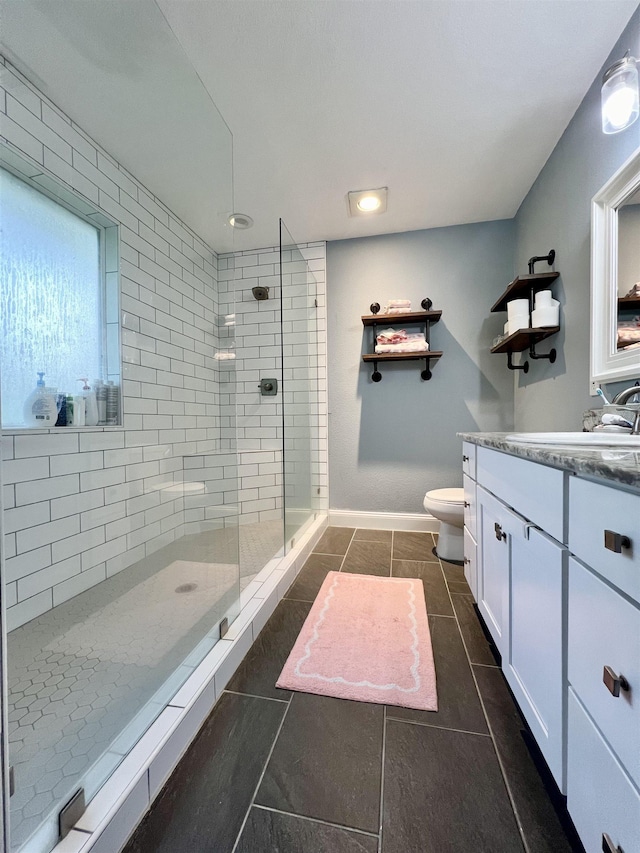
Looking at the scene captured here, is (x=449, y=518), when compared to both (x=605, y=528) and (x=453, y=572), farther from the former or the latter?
(x=605, y=528)

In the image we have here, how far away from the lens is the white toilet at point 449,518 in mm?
2029

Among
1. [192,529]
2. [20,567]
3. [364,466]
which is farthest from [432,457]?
[20,567]

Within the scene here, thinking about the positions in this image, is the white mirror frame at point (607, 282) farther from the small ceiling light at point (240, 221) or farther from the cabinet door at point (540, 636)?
the small ceiling light at point (240, 221)

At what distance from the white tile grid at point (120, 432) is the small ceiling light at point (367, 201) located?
3.68 ft

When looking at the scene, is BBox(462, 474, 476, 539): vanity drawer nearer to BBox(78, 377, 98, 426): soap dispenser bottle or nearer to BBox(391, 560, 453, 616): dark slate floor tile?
BBox(391, 560, 453, 616): dark slate floor tile

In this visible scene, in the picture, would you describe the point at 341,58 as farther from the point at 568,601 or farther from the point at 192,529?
the point at 192,529

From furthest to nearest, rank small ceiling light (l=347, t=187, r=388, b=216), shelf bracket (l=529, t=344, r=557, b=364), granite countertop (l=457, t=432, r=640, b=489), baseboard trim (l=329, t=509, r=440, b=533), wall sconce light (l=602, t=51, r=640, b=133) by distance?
1. baseboard trim (l=329, t=509, r=440, b=533)
2. small ceiling light (l=347, t=187, r=388, b=216)
3. shelf bracket (l=529, t=344, r=557, b=364)
4. wall sconce light (l=602, t=51, r=640, b=133)
5. granite countertop (l=457, t=432, r=640, b=489)

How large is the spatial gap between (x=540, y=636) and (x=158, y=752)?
99cm

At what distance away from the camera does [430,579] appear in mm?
1950

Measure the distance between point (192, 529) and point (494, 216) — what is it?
9.64ft

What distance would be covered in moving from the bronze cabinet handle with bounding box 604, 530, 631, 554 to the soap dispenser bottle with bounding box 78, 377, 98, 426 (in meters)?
1.94

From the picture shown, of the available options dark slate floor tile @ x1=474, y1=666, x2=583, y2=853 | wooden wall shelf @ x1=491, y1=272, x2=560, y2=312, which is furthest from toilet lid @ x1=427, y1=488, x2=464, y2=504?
wooden wall shelf @ x1=491, y1=272, x2=560, y2=312

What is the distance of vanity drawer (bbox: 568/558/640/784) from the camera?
1.67 ft

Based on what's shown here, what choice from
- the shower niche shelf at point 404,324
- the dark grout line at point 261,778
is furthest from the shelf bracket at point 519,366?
the dark grout line at point 261,778
